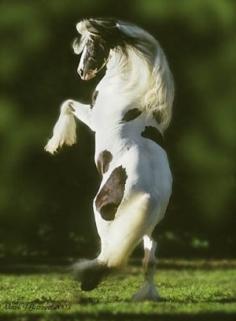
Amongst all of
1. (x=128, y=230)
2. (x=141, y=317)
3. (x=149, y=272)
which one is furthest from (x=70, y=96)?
(x=141, y=317)

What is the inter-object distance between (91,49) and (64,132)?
1.88ft

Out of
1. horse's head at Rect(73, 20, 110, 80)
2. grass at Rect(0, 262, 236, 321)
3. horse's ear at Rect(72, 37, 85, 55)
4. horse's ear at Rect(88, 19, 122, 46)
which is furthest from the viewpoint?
horse's ear at Rect(72, 37, 85, 55)

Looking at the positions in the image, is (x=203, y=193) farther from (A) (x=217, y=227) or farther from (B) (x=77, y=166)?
(B) (x=77, y=166)

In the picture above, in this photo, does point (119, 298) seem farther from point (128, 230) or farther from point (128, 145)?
point (128, 145)

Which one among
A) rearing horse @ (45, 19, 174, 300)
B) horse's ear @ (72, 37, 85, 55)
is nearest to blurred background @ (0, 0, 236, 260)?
horse's ear @ (72, 37, 85, 55)

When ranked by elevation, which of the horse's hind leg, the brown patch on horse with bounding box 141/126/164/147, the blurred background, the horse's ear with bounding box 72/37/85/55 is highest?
the horse's ear with bounding box 72/37/85/55

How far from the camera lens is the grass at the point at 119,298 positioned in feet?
24.7

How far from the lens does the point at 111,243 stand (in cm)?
829

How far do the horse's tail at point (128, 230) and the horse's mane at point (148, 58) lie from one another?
1.89ft

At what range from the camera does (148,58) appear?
28.1 ft

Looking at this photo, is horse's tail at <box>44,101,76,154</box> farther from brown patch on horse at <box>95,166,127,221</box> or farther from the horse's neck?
brown patch on horse at <box>95,166,127,221</box>

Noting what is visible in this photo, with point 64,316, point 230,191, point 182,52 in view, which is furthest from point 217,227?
point 64,316

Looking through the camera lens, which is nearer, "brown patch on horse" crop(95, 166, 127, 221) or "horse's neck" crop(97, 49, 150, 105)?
"brown patch on horse" crop(95, 166, 127, 221)

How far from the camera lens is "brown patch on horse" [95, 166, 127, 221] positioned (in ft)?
27.5
